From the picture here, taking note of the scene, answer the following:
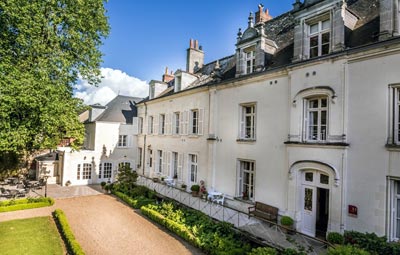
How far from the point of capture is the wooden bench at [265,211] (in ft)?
31.4

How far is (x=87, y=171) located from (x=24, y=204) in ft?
23.5

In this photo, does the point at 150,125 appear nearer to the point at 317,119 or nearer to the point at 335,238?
the point at 317,119

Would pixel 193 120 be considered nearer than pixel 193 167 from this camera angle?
No

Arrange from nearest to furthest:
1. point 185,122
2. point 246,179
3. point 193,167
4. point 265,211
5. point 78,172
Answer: point 265,211
point 246,179
point 193,167
point 185,122
point 78,172

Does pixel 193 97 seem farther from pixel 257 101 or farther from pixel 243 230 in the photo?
pixel 243 230

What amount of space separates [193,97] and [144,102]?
7401 mm

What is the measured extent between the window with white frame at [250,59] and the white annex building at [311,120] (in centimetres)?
5

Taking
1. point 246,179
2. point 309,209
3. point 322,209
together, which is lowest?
point 322,209

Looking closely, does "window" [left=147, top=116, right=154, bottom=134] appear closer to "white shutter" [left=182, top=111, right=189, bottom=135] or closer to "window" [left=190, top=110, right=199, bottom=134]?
"white shutter" [left=182, top=111, right=189, bottom=135]

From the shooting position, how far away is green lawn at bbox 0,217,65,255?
8.72 meters

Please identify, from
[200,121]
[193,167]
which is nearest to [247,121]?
[200,121]

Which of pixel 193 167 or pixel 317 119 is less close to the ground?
pixel 317 119

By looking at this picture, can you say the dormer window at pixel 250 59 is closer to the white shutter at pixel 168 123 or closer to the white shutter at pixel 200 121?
the white shutter at pixel 200 121

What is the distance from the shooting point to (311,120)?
8.98 meters
